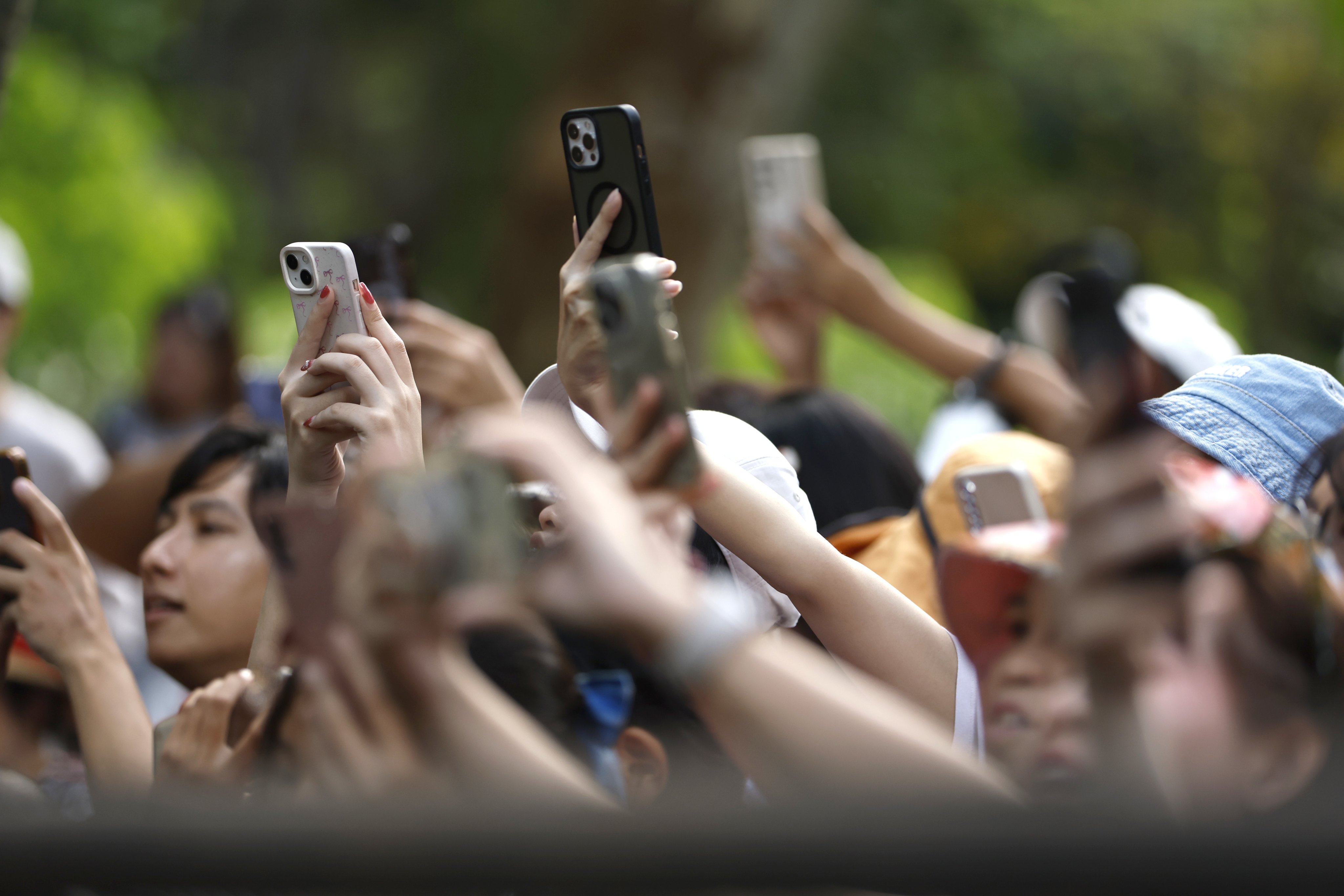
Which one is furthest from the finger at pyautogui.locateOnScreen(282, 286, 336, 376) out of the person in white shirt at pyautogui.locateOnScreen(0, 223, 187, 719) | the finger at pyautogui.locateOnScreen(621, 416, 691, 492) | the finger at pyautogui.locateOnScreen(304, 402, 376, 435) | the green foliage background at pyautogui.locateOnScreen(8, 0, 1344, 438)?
the green foliage background at pyautogui.locateOnScreen(8, 0, 1344, 438)

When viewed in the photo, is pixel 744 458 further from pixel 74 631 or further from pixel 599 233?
pixel 74 631

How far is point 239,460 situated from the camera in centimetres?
248

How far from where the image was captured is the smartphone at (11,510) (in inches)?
68.3

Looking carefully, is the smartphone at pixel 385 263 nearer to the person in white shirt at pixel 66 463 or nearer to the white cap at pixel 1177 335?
the person in white shirt at pixel 66 463

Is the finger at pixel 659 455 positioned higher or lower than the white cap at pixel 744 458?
higher

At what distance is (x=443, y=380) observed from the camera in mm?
2418

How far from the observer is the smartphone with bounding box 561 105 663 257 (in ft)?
5.37

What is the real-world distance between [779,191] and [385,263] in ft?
4.41

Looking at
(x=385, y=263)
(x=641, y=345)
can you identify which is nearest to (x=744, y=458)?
(x=641, y=345)

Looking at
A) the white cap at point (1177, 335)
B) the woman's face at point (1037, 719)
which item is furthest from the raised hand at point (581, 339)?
the white cap at point (1177, 335)

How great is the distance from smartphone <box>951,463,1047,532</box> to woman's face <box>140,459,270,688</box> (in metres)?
1.15

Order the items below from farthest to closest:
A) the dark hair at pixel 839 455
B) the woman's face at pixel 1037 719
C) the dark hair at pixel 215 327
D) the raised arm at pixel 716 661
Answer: the dark hair at pixel 215 327 → the dark hair at pixel 839 455 → the woman's face at pixel 1037 719 → the raised arm at pixel 716 661

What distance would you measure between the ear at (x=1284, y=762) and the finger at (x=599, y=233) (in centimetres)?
92

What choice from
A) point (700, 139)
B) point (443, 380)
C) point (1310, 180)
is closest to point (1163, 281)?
point (1310, 180)
